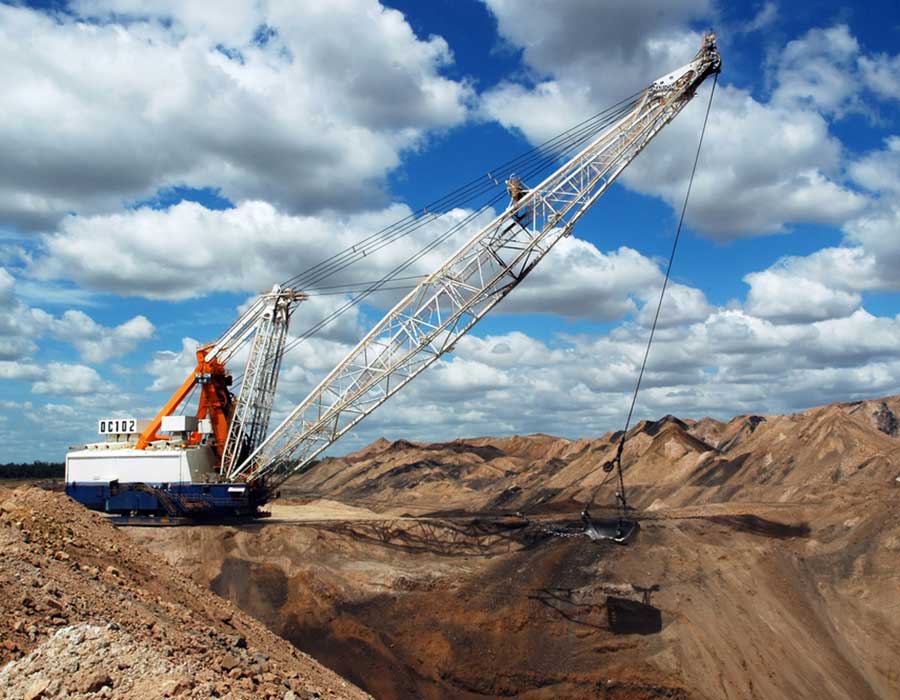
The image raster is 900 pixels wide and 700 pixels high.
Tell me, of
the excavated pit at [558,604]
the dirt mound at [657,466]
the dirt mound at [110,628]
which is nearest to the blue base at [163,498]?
the excavated pit at [558,604]

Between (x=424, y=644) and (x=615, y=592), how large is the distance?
17.7ft

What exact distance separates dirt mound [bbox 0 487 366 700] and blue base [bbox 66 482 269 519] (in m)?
12.8

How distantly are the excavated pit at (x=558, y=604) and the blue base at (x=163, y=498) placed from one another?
1.34m

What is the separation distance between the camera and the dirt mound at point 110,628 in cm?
738

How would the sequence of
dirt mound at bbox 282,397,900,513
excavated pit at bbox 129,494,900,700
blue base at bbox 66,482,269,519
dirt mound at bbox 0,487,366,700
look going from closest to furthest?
1. dirt mound at bbox 0,487,366,700
2. excavated pit at bbox 129,494,900,700
3. blue base at bbox 66,482,269,519
4. dirt mound at bbox 282,397,900,513

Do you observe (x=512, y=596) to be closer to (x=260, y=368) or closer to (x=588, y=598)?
(x=588, y=598)

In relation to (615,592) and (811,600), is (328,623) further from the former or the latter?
(811,600)

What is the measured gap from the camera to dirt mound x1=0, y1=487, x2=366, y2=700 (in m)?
7.38

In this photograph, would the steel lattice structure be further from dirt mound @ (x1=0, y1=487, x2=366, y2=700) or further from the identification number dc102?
dirt mound @ (x1=0, y1=487, x2=366, y2=700)

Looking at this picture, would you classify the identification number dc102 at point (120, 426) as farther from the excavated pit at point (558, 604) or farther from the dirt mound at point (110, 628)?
the dirt mound at point (110, 628)

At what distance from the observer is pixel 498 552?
24469mm

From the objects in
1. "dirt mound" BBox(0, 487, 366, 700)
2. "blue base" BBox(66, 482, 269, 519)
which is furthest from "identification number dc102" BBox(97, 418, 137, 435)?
"dirt mound" BBox(0, 487, 366, 700)

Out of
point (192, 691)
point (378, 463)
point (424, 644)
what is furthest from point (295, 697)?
point (378, 463)

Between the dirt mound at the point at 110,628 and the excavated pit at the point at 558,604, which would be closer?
the dirt mound at the point at 110,628
